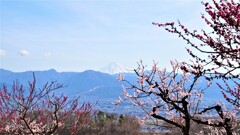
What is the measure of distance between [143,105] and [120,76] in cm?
90

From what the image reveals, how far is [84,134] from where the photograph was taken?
9250cm

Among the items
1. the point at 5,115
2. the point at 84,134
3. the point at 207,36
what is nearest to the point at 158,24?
the point at 207,36

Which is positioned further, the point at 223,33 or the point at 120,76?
the point at 120,76

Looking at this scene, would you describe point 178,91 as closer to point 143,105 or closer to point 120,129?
point 143,105

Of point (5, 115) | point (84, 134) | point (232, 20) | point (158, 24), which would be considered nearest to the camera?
Result: point (232, 20)

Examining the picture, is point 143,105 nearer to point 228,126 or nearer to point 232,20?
point 228,126

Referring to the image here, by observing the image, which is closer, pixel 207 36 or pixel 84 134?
pixel 207 36

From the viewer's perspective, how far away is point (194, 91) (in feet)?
25.1

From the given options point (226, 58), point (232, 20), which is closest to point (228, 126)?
point (226, 58)

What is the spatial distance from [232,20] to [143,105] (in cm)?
405

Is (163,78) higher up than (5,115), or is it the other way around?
(163,78)

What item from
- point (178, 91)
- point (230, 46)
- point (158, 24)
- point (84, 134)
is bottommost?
point (84, 134)

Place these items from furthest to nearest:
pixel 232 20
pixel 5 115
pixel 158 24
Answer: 1. pixel 5 115
2. pixel 158 24
3. pixel 232 20

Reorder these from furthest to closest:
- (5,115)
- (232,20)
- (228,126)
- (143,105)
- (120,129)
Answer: (120,129)
(5,115)
(143,105)
(228,126)
(232,20)
